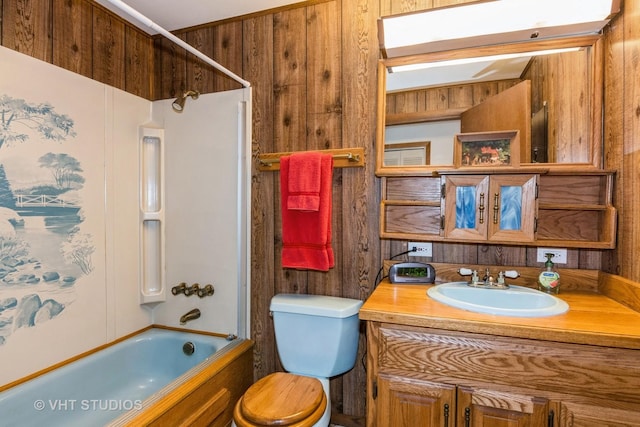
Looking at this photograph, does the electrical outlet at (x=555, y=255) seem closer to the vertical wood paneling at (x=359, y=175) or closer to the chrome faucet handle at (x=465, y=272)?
the chrome faucet handle at (x=465, y=272)

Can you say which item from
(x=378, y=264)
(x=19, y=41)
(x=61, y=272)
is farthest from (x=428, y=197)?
(x=19, y=41)

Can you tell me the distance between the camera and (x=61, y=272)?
1569 mm

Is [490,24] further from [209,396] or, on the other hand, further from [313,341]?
[209,396]

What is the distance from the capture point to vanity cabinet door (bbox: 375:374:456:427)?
1092 mm

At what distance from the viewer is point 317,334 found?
1.51 meters

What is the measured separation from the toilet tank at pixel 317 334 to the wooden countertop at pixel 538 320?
29 centimetres

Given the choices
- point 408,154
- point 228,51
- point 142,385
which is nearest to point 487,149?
point 408,154

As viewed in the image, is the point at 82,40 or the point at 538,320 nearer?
the point at 538,320

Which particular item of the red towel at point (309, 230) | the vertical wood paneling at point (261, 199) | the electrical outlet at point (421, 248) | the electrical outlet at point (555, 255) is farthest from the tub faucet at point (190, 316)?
the electrical outlet at point (555, 255)

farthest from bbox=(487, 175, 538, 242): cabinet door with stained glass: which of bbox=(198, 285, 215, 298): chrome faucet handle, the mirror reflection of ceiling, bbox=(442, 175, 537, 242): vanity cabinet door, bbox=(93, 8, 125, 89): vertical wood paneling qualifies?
bbox=(93, 8, 125, 89): vertical wood paneling

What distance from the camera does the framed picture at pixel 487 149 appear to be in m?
1.43

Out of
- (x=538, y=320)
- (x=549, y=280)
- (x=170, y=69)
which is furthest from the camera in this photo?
(x=170, y=69)

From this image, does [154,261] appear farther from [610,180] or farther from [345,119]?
[610,180]

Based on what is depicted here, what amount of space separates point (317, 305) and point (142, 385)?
4.12 ft
